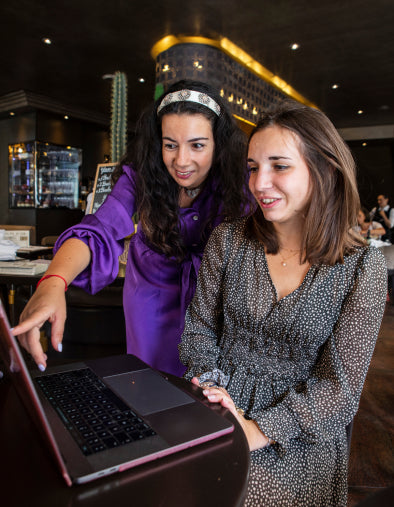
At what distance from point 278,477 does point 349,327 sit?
0.37 metres

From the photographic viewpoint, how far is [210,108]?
1374mm

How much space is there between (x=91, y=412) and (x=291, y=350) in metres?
0.58

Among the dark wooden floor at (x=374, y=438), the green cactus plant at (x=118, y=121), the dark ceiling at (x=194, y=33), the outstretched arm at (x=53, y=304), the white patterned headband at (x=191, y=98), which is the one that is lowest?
the dark wooden floor at (x=374, y=438)

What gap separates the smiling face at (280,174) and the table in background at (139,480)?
0.62 meters

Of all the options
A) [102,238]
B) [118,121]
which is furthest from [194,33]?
[102,238]

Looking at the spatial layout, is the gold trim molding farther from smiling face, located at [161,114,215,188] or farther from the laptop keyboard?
the laptop keyboard

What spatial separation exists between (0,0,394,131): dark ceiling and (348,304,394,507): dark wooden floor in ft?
12.4

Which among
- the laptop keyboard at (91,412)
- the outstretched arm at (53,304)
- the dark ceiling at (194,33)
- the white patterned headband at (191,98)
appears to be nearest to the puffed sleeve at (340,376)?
the laptop keyboard at (91,412)

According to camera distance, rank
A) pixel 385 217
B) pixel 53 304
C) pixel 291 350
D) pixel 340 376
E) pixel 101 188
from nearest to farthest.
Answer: pixel 53 304
pixel 340 376
pixel 291 350
pixel 101 188
pixel 385 217

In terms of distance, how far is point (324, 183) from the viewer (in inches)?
41.6

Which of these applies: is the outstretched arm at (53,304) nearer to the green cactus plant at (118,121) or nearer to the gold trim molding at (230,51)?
the green cactus plant at (118,121)

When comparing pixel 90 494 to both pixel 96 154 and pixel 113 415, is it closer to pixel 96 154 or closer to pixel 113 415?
pixel 113 415

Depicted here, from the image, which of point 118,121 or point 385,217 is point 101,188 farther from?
point 385,217

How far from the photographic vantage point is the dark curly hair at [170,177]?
4.56 feet
